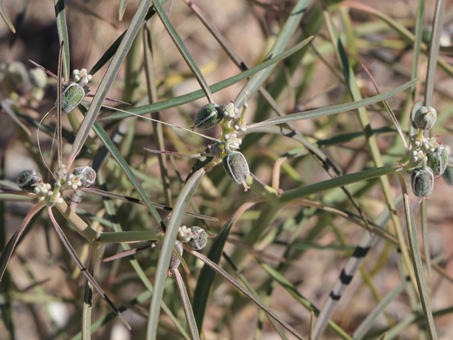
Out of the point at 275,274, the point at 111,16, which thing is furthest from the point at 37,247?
the point at 275,274

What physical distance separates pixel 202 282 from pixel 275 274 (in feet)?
0.50

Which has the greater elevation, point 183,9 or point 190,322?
point 183,9

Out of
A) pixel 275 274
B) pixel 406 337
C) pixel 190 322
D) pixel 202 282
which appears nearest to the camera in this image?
pixel 190 322

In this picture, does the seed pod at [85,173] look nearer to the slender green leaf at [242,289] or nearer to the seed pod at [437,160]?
the slender green leaf at [242,289]

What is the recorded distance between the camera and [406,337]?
1.58 m

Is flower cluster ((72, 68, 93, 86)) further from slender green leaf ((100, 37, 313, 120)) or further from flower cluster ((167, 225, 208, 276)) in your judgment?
flower cluster ((167, 225, 208, 276))

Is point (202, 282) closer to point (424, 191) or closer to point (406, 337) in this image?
point (424, 191)

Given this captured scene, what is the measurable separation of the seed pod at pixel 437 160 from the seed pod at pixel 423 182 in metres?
0.01

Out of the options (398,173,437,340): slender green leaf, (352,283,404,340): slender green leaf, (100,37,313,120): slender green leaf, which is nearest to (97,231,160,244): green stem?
(100,37,313,120): slender green leaf

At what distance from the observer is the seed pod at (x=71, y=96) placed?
18.8 inches

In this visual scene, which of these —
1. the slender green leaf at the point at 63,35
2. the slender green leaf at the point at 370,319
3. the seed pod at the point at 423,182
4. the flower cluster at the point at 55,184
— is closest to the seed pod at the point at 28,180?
the flower cluster at the point at 55,184

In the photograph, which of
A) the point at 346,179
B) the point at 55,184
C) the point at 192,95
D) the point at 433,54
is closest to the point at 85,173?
the point at 55,184

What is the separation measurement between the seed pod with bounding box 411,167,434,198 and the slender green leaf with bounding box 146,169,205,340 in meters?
0.21

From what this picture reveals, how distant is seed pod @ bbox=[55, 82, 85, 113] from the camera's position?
1.56 ft
